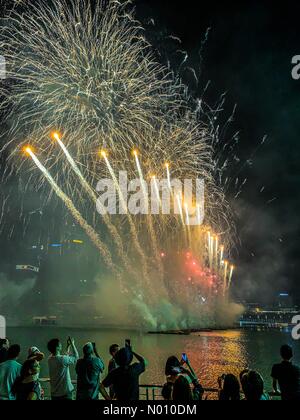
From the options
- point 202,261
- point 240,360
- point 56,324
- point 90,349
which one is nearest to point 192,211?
point 240,360

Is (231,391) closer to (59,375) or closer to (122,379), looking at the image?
(122,379)

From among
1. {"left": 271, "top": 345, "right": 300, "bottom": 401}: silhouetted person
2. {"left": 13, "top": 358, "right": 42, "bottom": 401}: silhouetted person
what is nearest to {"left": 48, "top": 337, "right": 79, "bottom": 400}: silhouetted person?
{"left": 13, "top": 358, "right": 42, "bottom": 401}: silhouetted person

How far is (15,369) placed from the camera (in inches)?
262

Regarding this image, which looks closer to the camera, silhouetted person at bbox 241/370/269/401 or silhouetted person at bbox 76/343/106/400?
silhouetted person at bbox 241/370/269/401

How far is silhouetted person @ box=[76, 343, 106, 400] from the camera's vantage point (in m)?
6.80

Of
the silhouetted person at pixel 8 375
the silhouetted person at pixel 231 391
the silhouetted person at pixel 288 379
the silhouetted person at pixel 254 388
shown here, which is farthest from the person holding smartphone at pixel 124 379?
the silhouetted person at pixel 288 379

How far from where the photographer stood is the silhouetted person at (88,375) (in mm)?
6801

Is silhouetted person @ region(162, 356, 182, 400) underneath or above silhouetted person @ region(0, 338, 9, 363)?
underneath

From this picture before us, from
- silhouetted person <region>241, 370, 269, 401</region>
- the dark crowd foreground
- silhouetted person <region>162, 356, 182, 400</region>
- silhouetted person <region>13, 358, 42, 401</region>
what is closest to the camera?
silhouetted person <region>241, 370, 269, 401</region>

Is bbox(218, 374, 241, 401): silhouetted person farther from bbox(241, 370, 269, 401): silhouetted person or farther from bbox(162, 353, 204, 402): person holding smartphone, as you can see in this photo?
bbox(162, 353, 204, 402): person holding smartphone

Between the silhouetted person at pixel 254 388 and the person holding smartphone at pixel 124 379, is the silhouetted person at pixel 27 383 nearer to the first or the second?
the person holding smartphone at pixel 124 379

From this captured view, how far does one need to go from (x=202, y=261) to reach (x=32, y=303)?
13408 cm

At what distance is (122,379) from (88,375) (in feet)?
5.61
